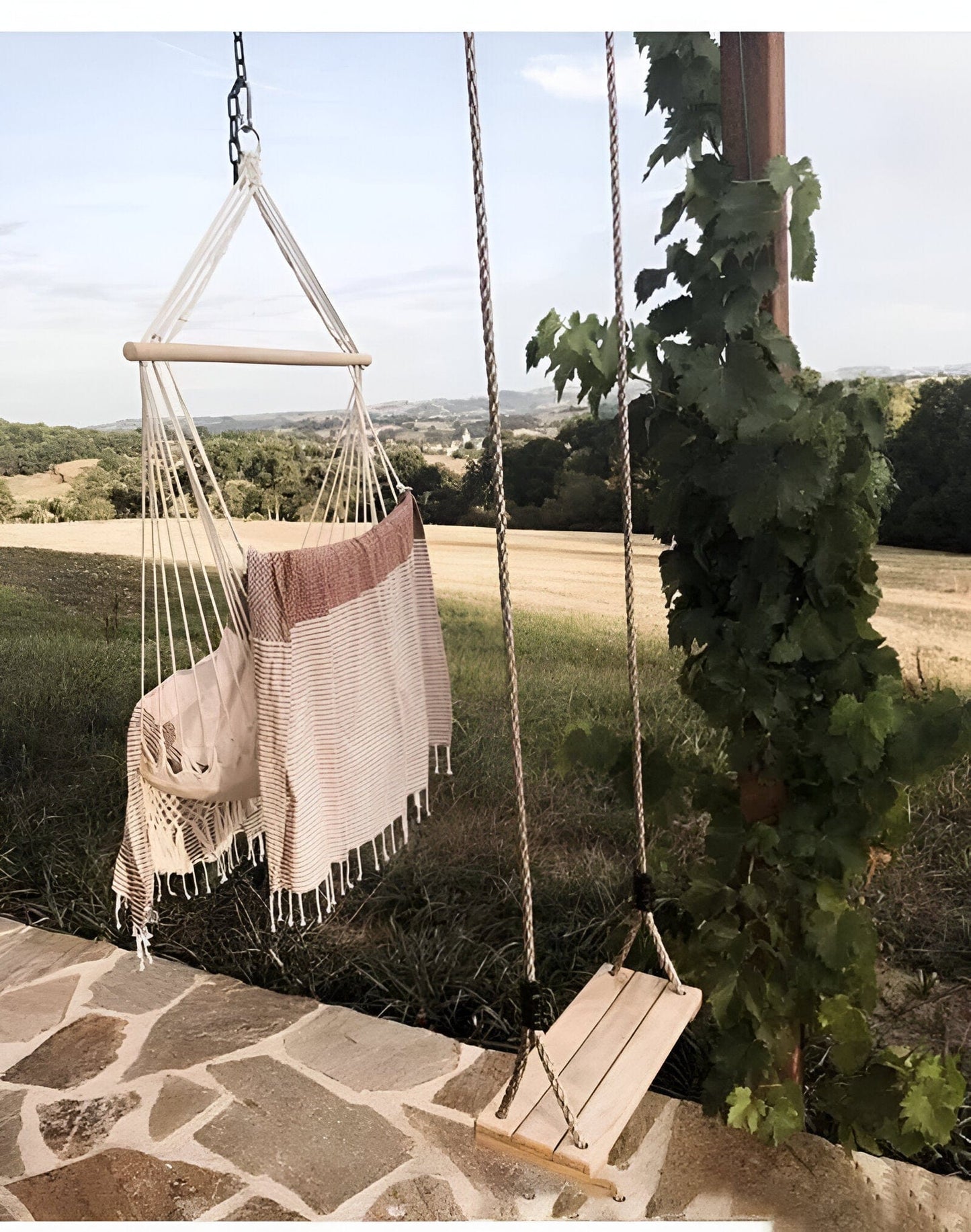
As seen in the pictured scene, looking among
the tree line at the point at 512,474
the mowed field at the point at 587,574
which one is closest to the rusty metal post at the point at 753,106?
the tree line at the point at 512,474

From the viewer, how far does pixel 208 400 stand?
3693 mm

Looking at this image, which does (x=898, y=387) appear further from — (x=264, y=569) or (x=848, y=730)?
(x=264, y=569)

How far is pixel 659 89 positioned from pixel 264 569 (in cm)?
92

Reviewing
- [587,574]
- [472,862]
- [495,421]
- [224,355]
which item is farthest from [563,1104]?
[587,574]

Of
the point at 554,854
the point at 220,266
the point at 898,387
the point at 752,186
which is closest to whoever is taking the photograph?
the point at 752,186

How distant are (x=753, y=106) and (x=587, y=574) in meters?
2.30

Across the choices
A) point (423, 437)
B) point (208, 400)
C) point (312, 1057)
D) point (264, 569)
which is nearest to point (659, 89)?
point (264, 569)

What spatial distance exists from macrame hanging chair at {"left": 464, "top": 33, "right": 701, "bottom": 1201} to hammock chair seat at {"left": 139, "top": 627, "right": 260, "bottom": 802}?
61 cm

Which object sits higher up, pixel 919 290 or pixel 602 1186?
pixel 919 290

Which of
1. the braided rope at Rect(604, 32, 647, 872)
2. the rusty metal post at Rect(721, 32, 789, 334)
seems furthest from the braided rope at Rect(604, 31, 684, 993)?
the rusty metal post at Rect(721, 32, 789, 334)

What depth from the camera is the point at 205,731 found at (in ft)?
5.71

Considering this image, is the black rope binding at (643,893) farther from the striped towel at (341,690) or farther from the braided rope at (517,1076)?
the striped towel at (341,690)

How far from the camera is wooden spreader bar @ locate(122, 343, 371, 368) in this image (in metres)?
1.51

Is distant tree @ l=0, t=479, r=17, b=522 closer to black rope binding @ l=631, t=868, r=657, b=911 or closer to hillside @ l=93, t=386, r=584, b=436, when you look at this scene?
hillside @ l=93, t=386, r=584, b=436
